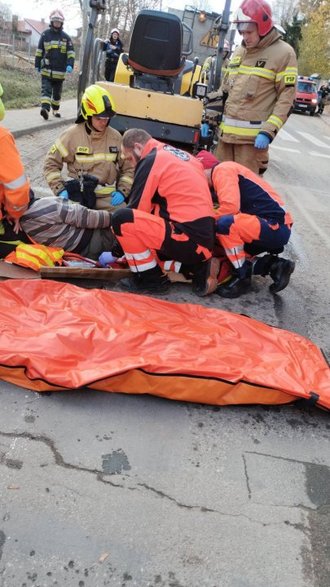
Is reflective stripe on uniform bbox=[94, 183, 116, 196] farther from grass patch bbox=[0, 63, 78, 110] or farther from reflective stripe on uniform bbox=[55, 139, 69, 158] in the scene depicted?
grass patch bbox=[0, 63, 78, 110]

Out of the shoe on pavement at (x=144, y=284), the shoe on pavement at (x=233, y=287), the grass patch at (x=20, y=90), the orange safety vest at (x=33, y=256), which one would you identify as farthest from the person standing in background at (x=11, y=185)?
the grass patch at (x=20, y=90)

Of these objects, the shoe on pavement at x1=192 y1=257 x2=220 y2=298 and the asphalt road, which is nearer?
the asphalt road

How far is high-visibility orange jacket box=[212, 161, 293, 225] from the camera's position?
12.2 ft

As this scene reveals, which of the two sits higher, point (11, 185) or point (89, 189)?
point (11, 185)

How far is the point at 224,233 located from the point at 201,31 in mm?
14207

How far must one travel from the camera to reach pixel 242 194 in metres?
3.91

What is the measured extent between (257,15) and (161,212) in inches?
81.5

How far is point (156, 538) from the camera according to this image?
181 centimetres

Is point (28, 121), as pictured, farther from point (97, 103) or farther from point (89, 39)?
point (97, 103)

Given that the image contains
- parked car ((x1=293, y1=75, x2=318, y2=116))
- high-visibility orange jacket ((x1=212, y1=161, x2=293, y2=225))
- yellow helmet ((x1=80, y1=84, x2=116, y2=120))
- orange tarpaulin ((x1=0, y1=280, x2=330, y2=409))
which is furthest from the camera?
parked car ((x1=293, y1=75, x2=318, y2=116))

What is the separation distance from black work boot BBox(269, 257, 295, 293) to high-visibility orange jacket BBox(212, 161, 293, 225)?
0.31m

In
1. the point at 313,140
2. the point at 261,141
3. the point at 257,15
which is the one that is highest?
the point at 257,15

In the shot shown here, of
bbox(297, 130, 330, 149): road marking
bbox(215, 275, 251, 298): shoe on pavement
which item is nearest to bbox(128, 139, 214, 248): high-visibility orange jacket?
bbox(215, 275, 251, 298): shoe on pavement

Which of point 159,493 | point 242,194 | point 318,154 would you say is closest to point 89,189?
point 242,194
